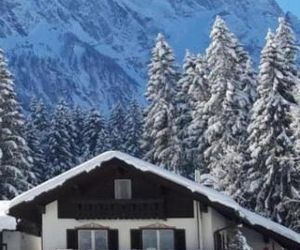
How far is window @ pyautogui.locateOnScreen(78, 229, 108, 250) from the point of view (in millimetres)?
29484

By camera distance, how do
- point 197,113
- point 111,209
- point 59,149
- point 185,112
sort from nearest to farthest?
point 111,209 → point 197,113 → point 185,112 → point 59,149

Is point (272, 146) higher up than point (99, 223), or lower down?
higher up

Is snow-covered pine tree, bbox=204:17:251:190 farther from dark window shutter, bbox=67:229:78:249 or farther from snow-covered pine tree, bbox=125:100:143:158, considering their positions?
snow-covered pine tree, bbox=125:100:143:158

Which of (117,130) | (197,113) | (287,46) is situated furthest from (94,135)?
(287,46)

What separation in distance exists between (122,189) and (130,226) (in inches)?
50.7

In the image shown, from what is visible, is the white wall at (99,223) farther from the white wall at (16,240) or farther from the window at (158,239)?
the white wall at (16,240)

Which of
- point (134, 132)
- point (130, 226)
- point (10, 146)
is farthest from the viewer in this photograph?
point (134, 132)

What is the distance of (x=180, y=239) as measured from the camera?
29.1 metres

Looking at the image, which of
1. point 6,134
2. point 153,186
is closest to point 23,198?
point 153,186

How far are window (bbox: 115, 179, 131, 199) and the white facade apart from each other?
33.5 inches

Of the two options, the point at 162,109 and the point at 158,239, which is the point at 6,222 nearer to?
the point at 158,239

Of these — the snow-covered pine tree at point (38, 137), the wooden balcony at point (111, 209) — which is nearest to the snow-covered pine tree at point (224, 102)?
the snow-covered pine tree at point (38, 137)

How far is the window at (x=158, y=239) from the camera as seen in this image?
29141mm

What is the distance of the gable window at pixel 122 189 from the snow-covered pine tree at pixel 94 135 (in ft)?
168
